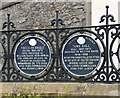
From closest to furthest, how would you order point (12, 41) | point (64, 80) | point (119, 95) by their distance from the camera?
point (119, 95)
point (64, 80)
point (12, 41)

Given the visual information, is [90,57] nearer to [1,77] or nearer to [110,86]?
[110,86]

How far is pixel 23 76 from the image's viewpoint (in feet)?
18.1

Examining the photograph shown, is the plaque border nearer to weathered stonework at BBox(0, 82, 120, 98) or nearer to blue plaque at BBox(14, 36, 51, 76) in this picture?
blue plaque at BBox(14, 36, 51, 76)

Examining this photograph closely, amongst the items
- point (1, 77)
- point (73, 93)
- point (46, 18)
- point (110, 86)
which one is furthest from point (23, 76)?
point (46, 18)

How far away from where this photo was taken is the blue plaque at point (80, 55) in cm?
524

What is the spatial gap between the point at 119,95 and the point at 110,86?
156 mm

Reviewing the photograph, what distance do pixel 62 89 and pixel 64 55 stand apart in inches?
17.5

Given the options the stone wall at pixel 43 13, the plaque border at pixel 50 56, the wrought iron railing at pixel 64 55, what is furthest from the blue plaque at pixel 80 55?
the stone wall at pixel 43 13

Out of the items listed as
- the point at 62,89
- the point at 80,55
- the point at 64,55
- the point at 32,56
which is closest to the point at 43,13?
the point at 32,56

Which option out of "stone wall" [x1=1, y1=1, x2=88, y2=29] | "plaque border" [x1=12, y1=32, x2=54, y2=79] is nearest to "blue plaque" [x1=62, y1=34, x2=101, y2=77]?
"plaque border" [x1=12, y1=32, x2=54, y2=79]

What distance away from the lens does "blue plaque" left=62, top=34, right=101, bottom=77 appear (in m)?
5.24

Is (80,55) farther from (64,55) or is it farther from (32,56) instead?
(32,56)

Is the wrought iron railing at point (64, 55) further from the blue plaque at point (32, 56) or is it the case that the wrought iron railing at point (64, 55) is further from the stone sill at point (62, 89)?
the stone sill at point (62, 89)

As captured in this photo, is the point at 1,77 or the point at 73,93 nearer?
the point at 73,93
